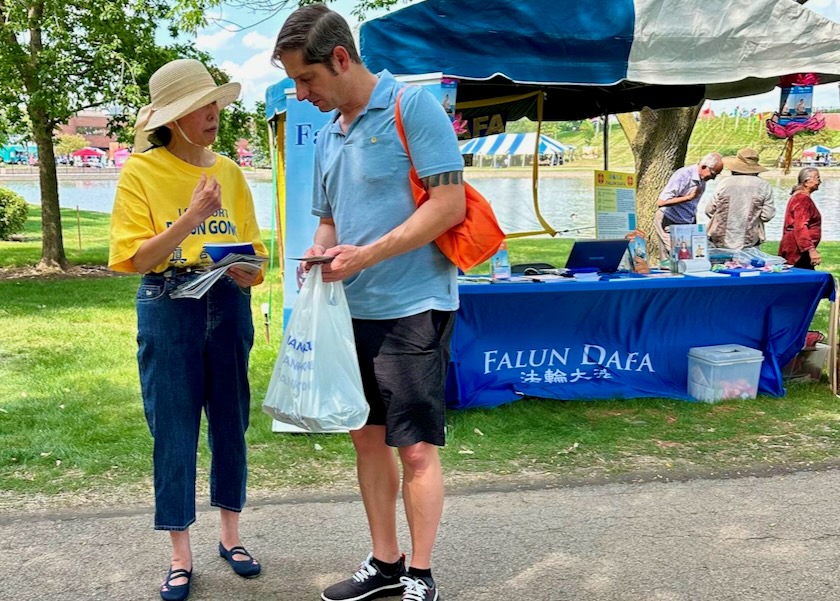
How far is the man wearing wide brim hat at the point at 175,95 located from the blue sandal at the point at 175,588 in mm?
1449

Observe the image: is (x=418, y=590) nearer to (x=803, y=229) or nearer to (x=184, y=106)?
(x=184, y=106)

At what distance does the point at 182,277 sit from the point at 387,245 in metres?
0.74

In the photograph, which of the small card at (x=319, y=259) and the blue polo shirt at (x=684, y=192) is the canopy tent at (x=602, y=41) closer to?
the blue polo shirt at (x=684, y=192)

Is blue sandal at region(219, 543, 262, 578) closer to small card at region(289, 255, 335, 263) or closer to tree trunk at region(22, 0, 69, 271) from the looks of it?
small card at region(289, 255, 335, 263)

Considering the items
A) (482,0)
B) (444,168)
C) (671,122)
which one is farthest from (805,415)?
(671,122)

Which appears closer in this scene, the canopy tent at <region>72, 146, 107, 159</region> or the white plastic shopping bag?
the white plastic shopping bag

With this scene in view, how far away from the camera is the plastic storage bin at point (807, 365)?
5.59 metres

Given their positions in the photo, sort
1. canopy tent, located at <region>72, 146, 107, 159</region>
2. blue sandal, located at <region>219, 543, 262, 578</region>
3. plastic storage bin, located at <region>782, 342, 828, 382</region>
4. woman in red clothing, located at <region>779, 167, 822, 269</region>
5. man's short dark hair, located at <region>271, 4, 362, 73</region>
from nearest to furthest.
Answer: man's short dark hair, located at <region>271, 4, 362, 73</region> < blue sandal, located at <region>219, 543, 262, 578</region> < plastic storage bin, located at <region>782, 342, 828, 382</region> < woman in red clothing, located at <region>779, 167, 822, 269</region> < canopy tent, located at <region>72, 146, 107, 159</region>

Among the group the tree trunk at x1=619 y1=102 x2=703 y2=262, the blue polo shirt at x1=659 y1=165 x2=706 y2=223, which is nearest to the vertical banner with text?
the blue polo shirt at x1=659 y1=165 x2=706 y2=223

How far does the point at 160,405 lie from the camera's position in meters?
2.58

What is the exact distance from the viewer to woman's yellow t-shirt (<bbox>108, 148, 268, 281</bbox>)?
2398mm

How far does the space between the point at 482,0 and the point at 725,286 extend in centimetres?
244

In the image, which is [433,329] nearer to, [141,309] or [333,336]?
[333,336]

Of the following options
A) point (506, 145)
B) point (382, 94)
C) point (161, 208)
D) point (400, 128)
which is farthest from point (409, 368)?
point (506, 145)
